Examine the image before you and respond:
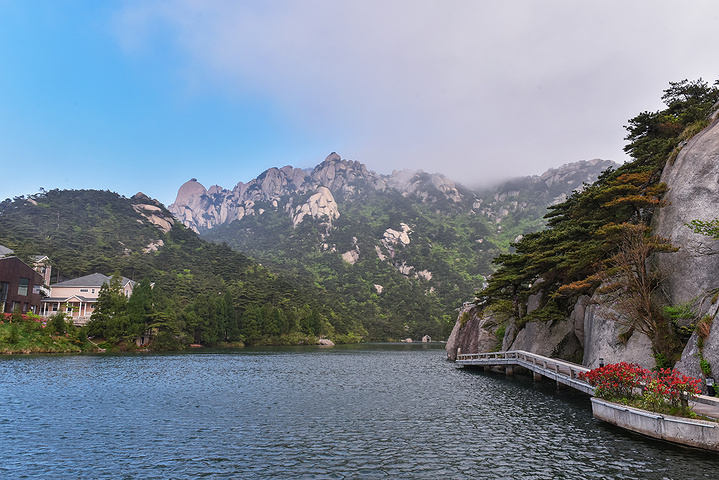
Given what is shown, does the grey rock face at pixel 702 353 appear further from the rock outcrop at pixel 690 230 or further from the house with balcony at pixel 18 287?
the house with balcony at pixel 18 287

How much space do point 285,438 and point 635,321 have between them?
22749mm

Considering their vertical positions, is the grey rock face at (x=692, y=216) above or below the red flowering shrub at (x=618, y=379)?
above

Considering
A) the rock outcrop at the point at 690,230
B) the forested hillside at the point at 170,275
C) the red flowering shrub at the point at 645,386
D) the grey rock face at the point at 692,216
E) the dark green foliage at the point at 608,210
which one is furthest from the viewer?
the forested hillside at the point at 170,275

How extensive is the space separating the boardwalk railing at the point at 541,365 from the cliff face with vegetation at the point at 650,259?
1745 mm

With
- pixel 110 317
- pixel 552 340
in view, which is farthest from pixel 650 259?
pixel 110 317

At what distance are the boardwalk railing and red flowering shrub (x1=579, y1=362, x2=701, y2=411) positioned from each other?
5.00 meters

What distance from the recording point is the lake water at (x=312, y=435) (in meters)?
15.7

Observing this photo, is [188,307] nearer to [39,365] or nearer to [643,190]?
[39,365]

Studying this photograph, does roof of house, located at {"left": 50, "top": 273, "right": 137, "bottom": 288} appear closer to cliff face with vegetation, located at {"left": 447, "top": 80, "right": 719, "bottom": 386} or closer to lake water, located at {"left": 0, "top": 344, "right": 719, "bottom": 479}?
lake water, located at {"left": 0, "top": 344, "right": 719, "bottom": 479}

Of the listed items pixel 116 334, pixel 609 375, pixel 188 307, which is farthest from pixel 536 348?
pixel 188 307

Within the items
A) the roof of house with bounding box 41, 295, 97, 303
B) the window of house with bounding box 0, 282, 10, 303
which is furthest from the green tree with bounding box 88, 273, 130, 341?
the window of house with bounding box 0, 282, 10, 303

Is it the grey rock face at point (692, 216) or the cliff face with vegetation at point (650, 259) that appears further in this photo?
the grey rock face at point (692, 216)

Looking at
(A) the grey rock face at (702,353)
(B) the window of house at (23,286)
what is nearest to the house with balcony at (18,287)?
(B) the window of house at (23,286)

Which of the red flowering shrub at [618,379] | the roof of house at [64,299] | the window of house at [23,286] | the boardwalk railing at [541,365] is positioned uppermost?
the window of house at [23,286]
